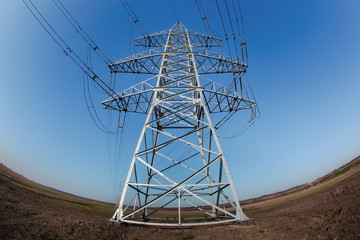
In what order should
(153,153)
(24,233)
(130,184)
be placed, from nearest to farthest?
(24,233) < (130,184) < (153,153)

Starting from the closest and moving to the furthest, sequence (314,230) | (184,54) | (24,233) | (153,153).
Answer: (24,233) < (314,230) < (153,153) < (184,54)

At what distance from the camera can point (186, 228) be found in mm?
8164

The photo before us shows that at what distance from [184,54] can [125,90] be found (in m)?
5.46

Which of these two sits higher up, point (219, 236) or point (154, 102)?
point (154, 102)

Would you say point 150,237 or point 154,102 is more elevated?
point 154,102

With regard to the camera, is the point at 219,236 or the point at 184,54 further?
the point at 184,54

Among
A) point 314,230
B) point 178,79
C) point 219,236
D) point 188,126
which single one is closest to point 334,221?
point 314,230

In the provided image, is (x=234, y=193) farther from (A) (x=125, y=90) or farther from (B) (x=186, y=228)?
(A) (x=125, y=90)

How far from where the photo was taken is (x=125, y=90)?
456 inches

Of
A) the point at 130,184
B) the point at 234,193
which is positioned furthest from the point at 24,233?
the point at 234,193

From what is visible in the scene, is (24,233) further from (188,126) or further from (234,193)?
(188,126)

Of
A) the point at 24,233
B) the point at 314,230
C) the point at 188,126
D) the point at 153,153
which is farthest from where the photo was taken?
the point at 188,126

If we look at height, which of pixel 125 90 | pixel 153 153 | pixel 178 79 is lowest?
pixel 153 153

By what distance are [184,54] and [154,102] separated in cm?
548
